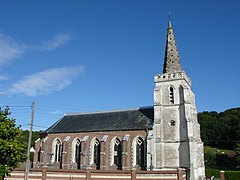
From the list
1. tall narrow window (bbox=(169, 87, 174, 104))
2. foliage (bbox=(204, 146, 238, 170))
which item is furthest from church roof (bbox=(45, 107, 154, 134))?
foliage (bbox=(204, 146, 238, 170))

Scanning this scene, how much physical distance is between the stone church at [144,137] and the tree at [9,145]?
18409mm

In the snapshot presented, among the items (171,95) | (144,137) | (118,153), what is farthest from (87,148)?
(171,95)

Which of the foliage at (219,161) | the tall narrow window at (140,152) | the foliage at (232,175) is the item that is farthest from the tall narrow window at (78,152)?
the foliage at (219,161)

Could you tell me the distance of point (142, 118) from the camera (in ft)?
131

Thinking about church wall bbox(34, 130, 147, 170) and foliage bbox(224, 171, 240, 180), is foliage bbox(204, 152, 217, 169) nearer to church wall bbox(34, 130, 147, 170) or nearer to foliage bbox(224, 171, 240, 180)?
foliage bbox(224, 171, 240, 180)

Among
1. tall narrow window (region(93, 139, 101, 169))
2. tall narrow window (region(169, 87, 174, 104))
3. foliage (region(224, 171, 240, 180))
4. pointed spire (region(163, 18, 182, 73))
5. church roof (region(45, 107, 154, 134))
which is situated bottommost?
foliage (region(224, 171, 240, 180))

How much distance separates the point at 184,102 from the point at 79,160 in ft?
60.5

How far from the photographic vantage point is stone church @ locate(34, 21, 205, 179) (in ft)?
116

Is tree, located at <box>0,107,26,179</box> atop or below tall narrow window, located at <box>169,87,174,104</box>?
below

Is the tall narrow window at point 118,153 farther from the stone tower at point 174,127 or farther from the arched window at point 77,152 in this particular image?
the arched window at point 77,152

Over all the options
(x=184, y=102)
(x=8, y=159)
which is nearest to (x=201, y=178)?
(x=184, y=102)

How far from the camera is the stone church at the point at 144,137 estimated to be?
35.5 m

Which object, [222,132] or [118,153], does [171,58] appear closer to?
[118,153]

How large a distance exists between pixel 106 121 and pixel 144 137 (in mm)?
7974
